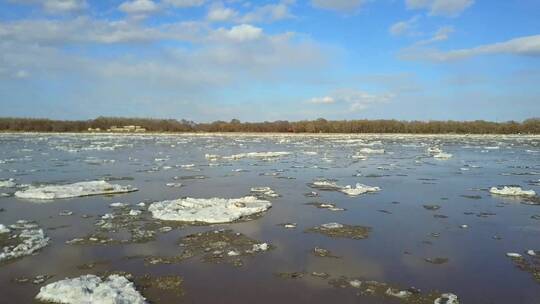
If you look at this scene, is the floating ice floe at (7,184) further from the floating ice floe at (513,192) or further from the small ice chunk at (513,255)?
the floating ice floe at (513,192)

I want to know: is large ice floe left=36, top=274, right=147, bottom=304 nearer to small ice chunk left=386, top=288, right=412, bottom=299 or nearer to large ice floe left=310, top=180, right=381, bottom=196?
small ice chunk left=386, top=288, right=412, bottom=299

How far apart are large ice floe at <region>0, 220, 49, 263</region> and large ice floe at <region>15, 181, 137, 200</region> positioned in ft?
9.08

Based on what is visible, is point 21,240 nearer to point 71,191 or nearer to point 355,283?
point 71,191

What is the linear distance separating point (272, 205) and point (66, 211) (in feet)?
14.2

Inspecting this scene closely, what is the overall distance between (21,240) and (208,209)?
3440 millimetres

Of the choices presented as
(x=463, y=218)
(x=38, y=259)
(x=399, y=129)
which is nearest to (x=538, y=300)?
(x=463, y=218)

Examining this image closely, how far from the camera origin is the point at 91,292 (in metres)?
4.83

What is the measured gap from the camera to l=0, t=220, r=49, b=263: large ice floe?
6242mm

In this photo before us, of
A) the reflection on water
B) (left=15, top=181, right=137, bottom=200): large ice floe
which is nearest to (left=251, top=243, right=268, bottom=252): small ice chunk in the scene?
the reflection on water

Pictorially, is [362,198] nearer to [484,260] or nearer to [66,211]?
[484,260]

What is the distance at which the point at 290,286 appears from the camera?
16.9 ft

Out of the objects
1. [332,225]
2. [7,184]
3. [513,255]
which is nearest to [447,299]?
[513,255]

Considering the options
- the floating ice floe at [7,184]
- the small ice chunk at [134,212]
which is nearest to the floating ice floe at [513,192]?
the small ice chunk at [134,212]

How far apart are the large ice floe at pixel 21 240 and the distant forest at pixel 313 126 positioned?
211 feet
